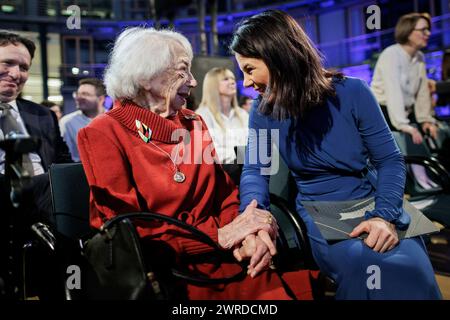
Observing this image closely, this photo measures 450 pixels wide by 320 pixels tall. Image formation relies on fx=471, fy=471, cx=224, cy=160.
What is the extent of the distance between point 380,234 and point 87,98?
407 cm

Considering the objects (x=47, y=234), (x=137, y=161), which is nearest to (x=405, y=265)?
(x=137, y=161)

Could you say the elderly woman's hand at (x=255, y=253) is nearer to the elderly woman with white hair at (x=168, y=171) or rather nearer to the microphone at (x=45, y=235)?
the elderly woman with white hair at (x=168, y=171)

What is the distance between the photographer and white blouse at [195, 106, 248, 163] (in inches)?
171

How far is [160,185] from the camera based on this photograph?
1.87m

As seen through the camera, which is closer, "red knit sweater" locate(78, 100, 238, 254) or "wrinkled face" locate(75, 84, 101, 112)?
"red knit sweater" locate(78, 100, 238, 254)

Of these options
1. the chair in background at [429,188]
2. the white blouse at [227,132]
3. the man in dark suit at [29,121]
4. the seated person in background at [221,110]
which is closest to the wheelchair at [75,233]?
the man in dark suit at [29,121]

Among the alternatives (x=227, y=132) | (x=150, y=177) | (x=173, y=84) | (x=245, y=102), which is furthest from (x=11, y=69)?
(x=245, y=102)

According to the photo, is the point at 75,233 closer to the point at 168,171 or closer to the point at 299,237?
the point at 168,171

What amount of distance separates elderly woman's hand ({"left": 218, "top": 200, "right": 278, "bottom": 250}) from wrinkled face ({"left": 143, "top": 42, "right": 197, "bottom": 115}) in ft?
1.87

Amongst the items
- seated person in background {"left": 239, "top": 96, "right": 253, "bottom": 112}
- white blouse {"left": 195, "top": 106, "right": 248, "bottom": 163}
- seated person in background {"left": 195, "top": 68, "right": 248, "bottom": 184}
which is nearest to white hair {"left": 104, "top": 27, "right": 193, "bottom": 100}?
white blouse {"left": 195, "top": 106, "right": 248, "bottom": 163}

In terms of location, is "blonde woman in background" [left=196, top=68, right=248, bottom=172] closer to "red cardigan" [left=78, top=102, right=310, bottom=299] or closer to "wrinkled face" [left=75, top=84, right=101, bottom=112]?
"wrinkled face" [left=75, top=84, right=101, bottom=112]

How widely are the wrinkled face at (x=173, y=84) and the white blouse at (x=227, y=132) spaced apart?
2.15m

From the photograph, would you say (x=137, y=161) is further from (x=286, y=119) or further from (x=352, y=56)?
(x=352, y=56)

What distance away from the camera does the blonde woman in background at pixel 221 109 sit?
448 cm
